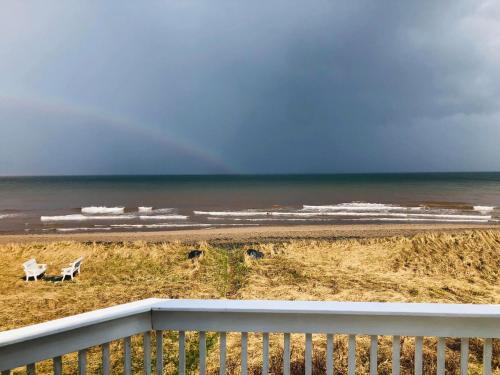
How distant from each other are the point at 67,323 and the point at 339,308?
1.09 metres

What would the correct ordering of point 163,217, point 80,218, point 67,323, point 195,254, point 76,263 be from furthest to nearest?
point 163,217
point 80,218
point 195,254
point 76,263
point 67,323

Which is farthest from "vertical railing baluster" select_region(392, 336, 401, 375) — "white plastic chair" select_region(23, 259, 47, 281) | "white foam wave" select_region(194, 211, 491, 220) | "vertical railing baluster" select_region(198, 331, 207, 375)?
"white foam wave" select_region(194, 211, 491, 220)

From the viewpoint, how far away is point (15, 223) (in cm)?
2120

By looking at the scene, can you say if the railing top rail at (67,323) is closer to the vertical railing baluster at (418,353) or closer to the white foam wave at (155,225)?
the vertical railing baluster at (418,353)

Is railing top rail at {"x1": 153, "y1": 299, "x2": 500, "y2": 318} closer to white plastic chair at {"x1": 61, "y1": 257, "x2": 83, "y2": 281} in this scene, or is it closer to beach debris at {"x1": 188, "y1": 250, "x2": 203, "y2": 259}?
white plastic chair at {"x1": 61, "y1": 257, "x2": 83, "y2": 281}

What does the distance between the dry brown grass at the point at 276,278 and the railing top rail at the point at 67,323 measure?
8.94 ft

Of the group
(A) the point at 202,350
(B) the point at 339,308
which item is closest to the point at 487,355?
(B) the point at 339,308

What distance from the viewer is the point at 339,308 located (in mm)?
1464

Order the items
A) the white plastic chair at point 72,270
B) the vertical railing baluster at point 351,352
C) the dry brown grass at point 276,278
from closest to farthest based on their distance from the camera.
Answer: the vertical railing baluster at point 351,352, the dry brown grass at point 276,278, the white plastic chair at point 72,270

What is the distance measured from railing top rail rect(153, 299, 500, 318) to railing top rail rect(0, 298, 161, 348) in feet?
0.33

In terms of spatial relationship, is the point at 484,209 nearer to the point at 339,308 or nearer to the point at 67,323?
the point at 339,308

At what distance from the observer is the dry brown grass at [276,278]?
13.8 feet

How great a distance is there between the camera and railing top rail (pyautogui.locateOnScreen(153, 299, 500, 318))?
1433mm

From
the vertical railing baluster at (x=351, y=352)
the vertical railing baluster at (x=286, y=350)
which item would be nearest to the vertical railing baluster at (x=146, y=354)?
the vertical railing baluster at (x=286, y=350)
